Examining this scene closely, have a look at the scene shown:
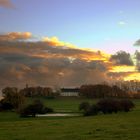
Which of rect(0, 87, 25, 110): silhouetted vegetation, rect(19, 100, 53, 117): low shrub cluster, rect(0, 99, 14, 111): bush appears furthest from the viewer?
rect(0, 87, 25, 110): silhouetted vegetation

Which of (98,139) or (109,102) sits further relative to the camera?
(109,102)

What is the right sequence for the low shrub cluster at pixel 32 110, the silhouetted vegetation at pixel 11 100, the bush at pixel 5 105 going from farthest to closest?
the silhouetted vegetation at pixel 11 100
the bush at pixel 5 105
the low shrub cluster at pixel 32 110

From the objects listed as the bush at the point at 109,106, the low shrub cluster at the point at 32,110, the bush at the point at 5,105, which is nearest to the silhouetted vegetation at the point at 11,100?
the bush at the point at 5,105

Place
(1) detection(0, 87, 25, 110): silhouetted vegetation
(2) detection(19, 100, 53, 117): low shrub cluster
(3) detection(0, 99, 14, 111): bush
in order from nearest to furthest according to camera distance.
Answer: (2) detection(19, 100, 53, 117): low shrub cluster → (3) detection(0, 99, 14, 111): bush → (1) detection(0, 87, 25, 110): silhouetted vegetation

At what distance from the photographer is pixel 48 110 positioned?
3686 inches

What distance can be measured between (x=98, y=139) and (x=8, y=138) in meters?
7.20

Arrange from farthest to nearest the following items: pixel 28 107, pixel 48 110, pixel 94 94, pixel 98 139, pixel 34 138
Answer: pixel 94 94
pixel 48 110
pixel 28 107
pixel 34 138
pixel 98 139

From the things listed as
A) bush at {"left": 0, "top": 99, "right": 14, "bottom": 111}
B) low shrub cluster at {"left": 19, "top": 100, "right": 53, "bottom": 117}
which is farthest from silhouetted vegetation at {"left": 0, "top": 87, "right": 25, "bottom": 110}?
low shrub cluster at {"left": 19, "top": 100, "right": 53, "bottom": 117}

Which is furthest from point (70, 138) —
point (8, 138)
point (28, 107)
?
point (28, 107)

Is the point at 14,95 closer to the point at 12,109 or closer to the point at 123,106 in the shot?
the point at 12,109

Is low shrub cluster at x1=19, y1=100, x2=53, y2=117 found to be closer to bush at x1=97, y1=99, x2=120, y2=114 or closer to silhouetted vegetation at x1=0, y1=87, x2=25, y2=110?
silhouetted vegetation at x1=0, y1=87, x2=25, y2=110

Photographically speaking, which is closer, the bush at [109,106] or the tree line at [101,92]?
the bush at [109,106]

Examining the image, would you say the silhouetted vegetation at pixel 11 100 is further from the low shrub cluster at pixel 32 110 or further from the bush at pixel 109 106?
the bush at pixel 109 106

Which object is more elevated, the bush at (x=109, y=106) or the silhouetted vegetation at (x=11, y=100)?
the silhouetted vegetation at (x=11, y=100)
